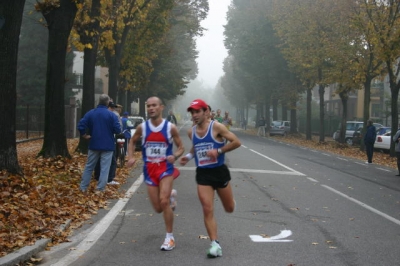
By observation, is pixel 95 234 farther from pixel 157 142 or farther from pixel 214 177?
pixel 214 177

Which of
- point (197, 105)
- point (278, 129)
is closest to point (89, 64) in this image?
point (197, 105)

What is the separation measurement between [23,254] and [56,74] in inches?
442

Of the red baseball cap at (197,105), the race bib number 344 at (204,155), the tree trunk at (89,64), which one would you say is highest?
the tree trunk at (89,64)

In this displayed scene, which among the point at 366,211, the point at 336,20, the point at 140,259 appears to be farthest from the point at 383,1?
the point at 140,259

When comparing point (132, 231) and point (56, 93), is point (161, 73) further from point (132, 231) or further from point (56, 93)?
point (132, 231)

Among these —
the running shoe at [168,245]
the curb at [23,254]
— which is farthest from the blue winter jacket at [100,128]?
the running shoe at [168,245]

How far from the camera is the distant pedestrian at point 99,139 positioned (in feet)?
40.6

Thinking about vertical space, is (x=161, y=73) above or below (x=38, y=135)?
above

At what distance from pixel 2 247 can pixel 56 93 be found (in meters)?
10.9

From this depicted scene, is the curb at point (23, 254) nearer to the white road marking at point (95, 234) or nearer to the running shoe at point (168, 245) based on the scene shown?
the white road marking at point (95, 234)

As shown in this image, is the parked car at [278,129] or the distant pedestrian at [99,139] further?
the parked car at [278,129]

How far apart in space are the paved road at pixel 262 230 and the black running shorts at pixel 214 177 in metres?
0.79

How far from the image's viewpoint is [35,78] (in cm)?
4894

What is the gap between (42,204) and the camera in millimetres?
10297
